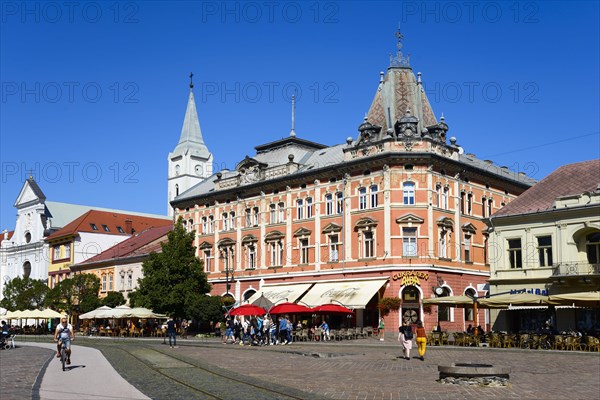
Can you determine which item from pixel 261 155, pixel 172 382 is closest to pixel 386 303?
pixel 261 155

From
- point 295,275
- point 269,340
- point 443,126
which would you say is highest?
point 443,126

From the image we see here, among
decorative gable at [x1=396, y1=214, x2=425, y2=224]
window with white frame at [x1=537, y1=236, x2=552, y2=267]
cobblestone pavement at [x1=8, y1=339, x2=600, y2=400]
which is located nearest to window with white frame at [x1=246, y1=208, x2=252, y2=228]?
decorative gable at [x1=396, y1=214, x2=425, y2=224]

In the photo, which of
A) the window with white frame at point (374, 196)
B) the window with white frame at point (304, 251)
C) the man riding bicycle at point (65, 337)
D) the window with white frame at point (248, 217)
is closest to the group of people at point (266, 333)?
the window with white frame at point (374, 196)

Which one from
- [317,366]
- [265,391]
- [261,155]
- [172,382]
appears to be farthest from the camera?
[261,155]

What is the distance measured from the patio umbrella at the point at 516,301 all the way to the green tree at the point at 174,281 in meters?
23.9

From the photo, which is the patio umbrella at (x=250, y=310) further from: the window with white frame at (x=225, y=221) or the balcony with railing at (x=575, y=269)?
the window with white frame at (x=225, y=221)

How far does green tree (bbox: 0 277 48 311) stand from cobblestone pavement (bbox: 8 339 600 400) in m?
50.5

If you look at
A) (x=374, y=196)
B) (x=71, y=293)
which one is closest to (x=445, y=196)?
(x=374, y=196)

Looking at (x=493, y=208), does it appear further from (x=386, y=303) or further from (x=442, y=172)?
(x=386, y=303)

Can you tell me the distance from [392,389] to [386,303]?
32.0 m

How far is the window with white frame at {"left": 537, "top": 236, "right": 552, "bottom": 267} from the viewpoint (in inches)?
1697

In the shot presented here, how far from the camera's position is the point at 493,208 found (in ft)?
189

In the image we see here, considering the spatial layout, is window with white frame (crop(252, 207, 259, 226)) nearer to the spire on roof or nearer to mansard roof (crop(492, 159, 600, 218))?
mansard roof (crop(492, 159, 600, 218))

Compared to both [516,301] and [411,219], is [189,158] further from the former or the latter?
[516,301]
